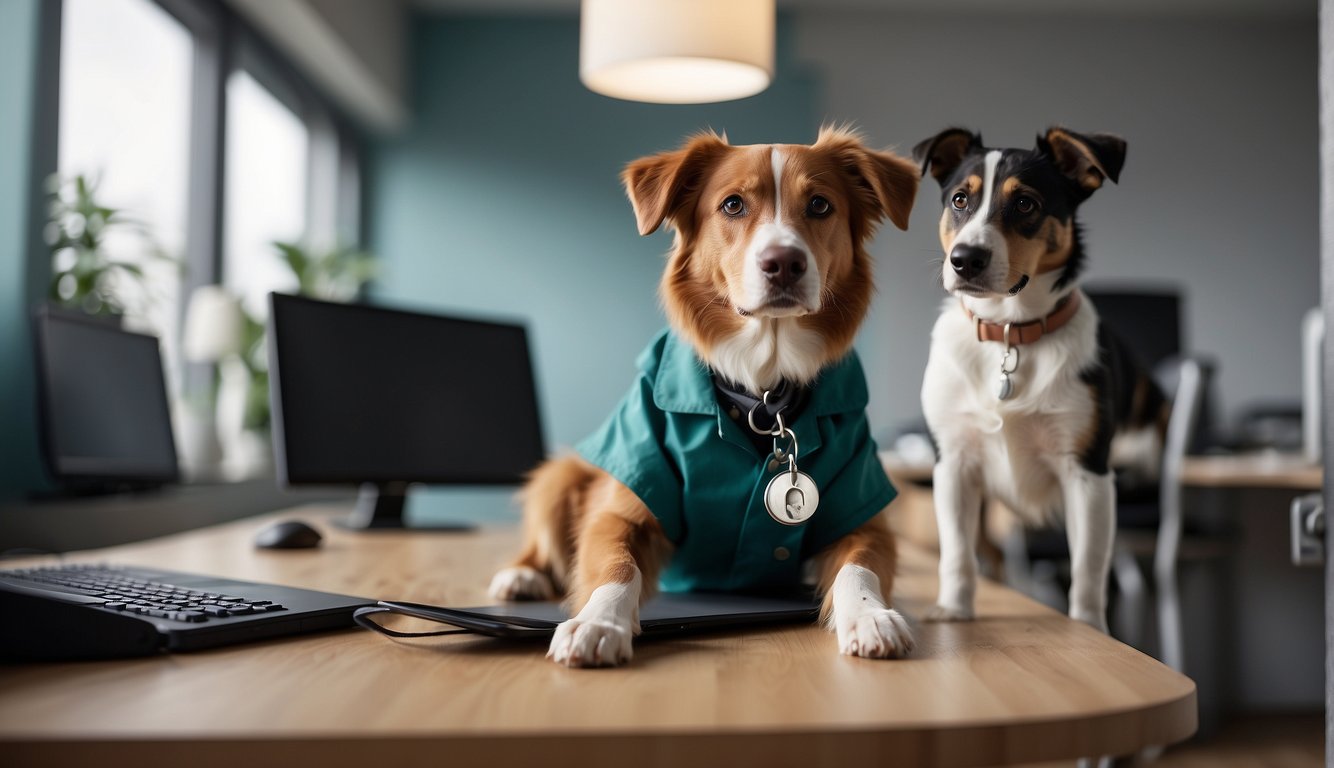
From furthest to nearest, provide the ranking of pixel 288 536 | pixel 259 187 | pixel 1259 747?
pixel 259 187 < pixel 1259 747 < pixel 288 536

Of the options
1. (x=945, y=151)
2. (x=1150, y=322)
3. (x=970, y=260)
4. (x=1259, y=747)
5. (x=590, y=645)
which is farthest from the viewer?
(x=1150, y=322)

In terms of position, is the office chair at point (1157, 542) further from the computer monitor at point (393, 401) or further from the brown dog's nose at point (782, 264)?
the brown dog's nose at point (782, 264)

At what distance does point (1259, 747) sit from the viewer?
10.2 feet

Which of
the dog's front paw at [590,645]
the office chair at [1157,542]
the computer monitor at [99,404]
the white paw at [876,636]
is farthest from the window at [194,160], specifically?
the office chair at [1157,542]

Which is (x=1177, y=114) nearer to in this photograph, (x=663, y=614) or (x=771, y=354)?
(x=771, y=354)

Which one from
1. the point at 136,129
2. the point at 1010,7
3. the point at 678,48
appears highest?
the point at 1010,7

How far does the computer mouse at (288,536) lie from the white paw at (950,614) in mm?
1128

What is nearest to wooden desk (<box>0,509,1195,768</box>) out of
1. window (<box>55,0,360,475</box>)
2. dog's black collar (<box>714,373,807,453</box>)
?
dog's black collar (<box>714,373,807,453</box>)

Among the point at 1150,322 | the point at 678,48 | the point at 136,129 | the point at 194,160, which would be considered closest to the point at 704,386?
the point at 678,48

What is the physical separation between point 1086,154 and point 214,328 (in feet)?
10.4

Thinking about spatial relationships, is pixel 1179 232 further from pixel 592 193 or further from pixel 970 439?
pixel 970 439

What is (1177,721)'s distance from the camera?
0.69 m

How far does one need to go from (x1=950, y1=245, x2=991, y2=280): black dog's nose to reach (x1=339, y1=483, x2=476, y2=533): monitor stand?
1474 millimetres

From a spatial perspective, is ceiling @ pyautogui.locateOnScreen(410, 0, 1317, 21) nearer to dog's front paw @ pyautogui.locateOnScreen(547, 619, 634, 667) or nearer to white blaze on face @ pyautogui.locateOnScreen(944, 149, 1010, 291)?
white blaze on face @ pyautogui.locateOnScreen(944, 149, 1010, 291)
